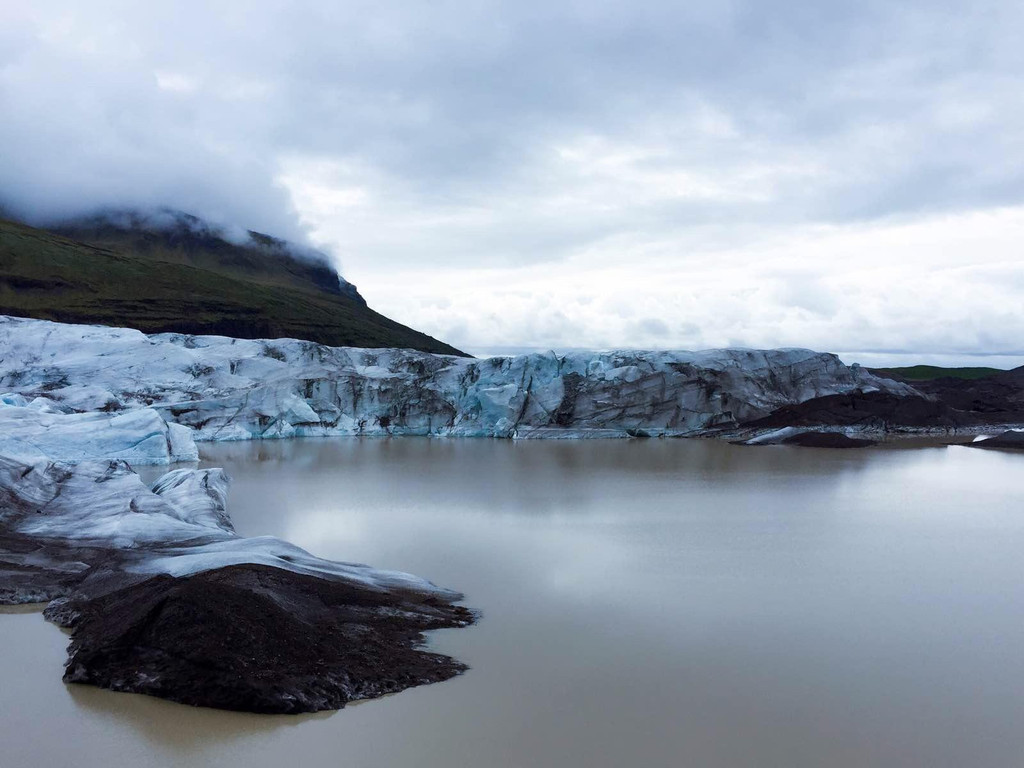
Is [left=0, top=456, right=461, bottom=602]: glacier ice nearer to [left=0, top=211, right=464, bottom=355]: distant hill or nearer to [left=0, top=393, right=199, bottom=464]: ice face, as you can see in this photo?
[left=0, top=393, right=199, bottom=464]: ice face

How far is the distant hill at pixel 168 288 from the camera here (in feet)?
172

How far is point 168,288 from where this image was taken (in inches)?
2251

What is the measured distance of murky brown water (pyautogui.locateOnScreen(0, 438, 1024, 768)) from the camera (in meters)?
4.42

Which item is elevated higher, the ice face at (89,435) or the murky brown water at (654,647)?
the ice face at (89,435)

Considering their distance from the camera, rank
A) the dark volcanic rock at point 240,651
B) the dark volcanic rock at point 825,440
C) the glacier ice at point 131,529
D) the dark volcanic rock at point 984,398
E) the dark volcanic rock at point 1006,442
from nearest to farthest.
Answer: the dark volcanic rock at point 240,651, the glacier ice at point 131,529, the dark volcanic rock at point 825,440, the dark volcanic rock at point 1006,442, the dark volcanic rock at point 984,398

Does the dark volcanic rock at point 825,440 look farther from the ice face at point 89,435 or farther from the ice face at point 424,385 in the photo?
the ice face at point 89,435

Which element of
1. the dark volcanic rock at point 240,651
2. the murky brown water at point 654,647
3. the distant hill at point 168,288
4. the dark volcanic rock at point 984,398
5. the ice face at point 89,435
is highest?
the distant hill at point 168,288

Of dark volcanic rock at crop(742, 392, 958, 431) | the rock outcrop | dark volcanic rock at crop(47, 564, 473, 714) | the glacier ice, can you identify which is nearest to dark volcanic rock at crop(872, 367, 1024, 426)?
dark volcanic rock at crop(742, 392, 958, 431)

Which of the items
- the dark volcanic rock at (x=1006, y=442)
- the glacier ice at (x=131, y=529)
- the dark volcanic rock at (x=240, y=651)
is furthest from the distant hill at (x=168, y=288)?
the dark volcanic rock at (x=240, y=651)

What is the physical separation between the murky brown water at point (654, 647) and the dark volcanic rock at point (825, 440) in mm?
11274

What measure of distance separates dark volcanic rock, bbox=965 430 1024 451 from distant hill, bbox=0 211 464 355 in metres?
41.5

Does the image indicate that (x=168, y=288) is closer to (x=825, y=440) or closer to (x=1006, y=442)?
(x=825, y=440)

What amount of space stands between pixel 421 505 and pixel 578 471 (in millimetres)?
6274

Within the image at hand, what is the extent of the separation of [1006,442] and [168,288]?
5118 cm
